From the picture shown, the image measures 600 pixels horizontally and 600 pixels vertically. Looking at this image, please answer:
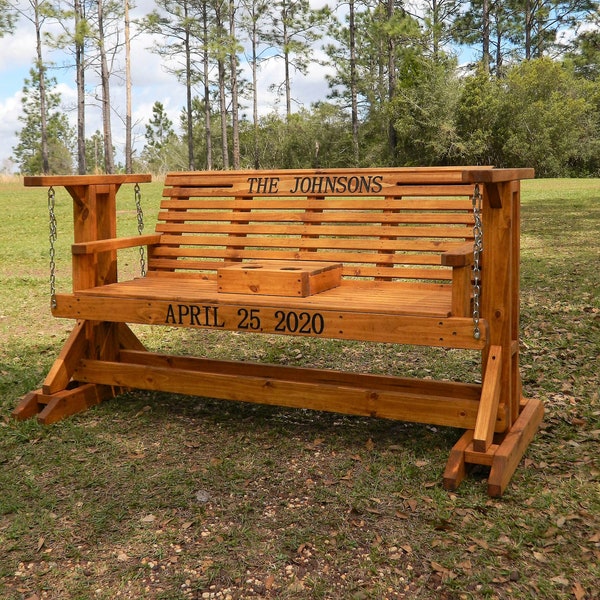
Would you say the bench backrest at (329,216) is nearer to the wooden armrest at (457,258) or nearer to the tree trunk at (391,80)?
the wooden armrest at (457,258)

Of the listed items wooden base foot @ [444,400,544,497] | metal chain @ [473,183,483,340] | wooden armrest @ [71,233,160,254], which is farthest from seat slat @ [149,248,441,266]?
wooden base foot @ [444,400,544,497]

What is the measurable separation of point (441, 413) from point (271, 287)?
1082mm

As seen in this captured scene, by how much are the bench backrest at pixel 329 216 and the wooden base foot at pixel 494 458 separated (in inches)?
36.2

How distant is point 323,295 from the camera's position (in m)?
4.27

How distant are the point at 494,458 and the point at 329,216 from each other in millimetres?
1829

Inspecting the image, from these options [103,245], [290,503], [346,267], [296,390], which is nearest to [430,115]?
[346,267]

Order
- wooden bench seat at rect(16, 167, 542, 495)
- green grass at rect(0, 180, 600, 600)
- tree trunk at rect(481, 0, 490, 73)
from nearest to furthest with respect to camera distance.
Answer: green grass at rect(0, 180, 600, 600) < wooden bench seat at rect(16, 167, 542, 495) < tree trunk at rect(481, 0, 490, 73)

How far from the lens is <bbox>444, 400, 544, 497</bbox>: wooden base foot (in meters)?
3.46

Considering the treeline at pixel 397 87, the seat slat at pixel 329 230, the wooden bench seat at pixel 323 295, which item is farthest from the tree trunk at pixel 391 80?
the wooden bench seat at pixel 323 295

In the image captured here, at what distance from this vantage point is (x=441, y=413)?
3836 mm

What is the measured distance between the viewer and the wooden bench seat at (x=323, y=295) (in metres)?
3.70

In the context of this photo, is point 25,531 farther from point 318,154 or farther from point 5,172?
point 318,154

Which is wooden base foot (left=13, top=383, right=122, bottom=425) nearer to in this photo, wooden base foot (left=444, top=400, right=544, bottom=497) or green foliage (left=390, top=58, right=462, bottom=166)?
wooden base foot (left=444, top=400, right=544, bottom=497)

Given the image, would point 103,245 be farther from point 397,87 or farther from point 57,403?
point 397,87
